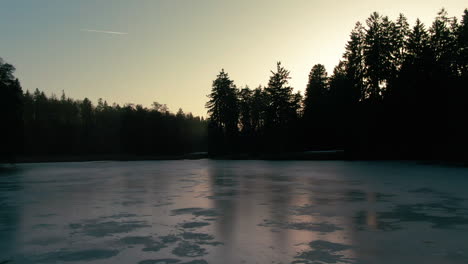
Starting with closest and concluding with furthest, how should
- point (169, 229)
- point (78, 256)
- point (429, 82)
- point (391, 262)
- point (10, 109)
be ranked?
point (391, 262) → point (78, 256) → point (169, 229) → point (429, 82) → point (10, 109)

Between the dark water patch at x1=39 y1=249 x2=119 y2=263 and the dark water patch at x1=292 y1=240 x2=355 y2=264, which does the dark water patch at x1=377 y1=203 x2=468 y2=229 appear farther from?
the dark water patch at x1=39 y1=249 x2=119 y2=263

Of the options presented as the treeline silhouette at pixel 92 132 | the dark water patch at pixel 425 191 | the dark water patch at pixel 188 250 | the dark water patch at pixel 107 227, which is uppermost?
the treeline silhouette at pixel 92 132

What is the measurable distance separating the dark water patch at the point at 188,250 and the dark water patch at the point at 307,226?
244cm

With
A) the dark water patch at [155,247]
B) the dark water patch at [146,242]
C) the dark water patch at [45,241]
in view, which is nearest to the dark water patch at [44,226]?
the dark water patch at [45,241]

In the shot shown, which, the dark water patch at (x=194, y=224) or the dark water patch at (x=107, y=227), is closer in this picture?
the dark water patch at (x=107, y=227)

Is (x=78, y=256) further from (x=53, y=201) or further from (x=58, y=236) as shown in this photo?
(x=53, y=201)

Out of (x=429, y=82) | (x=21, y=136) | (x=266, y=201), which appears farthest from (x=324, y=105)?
(x=266, y=201)

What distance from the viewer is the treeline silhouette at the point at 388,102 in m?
42.9

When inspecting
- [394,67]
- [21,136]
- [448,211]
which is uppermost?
[394,67]

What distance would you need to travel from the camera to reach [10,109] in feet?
164

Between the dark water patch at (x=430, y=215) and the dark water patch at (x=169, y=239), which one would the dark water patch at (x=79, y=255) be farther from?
the dark water patch at (x=430, y=215)

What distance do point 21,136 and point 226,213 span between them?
50.1 metres

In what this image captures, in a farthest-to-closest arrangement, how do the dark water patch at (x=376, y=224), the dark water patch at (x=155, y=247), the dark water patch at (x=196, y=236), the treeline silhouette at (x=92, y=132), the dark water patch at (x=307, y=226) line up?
the treeline silhouette at (x=92, y=132)
the dark water patch at (x=376, y=224)
the dark water patch at (x=307, y=226)
the dark water patch at (x=196, y=236)
the dark water patch at (x=155, y=247)

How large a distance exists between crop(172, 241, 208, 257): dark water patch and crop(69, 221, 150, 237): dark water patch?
2.06 metres
